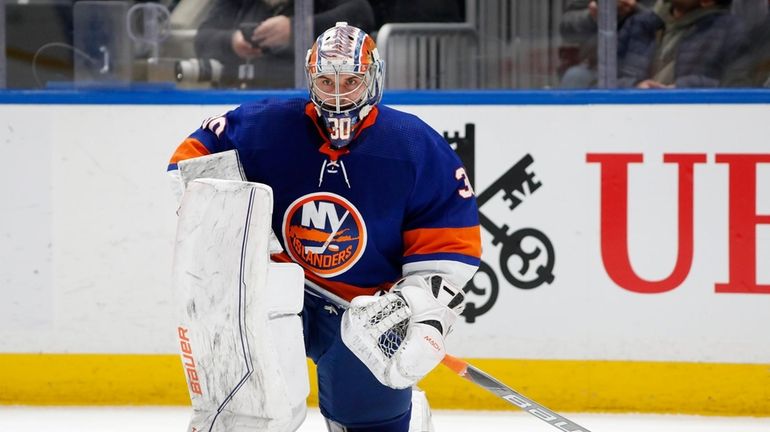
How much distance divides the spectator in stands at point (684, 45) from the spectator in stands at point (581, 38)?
45 mm

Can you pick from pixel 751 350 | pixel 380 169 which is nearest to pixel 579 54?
pixel 751 350

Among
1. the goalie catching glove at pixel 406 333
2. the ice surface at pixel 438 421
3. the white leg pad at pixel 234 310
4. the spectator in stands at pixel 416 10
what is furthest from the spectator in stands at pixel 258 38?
the white leg pad at pixel 234 310

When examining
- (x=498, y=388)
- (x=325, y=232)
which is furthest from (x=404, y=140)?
(x=498, y=388)

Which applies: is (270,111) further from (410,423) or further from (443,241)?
(410,423)

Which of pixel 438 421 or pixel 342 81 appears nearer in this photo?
pixel 342 81

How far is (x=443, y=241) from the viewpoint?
2.56 metres

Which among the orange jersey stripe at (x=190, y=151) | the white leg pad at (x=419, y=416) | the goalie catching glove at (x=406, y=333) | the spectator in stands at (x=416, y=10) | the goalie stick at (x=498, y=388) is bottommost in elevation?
the white leg pad at (x=419, y=416)

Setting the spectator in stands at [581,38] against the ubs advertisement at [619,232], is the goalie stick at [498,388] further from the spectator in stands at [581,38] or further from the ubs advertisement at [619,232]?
the spectator in stands at [581,38]

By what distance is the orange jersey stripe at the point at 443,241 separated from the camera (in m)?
2.56

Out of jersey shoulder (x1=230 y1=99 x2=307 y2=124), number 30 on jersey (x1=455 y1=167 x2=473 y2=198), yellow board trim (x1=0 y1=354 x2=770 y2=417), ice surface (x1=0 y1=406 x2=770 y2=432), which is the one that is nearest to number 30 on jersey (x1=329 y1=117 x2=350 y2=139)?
jersey shoulder (x1=230 y1=99 x2=307 y2=124)

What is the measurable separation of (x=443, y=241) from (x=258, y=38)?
5.73 feet

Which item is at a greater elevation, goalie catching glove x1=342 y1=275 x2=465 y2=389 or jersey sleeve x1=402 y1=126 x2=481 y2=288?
jersey sleeve x1=402 y1=126 x2=481 y2=288

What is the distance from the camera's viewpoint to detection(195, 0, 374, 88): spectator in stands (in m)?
4.09

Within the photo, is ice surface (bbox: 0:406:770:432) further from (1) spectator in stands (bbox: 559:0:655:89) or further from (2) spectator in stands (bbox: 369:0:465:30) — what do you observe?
(2) spectator in stands (bbox: 369:0:465:30)
